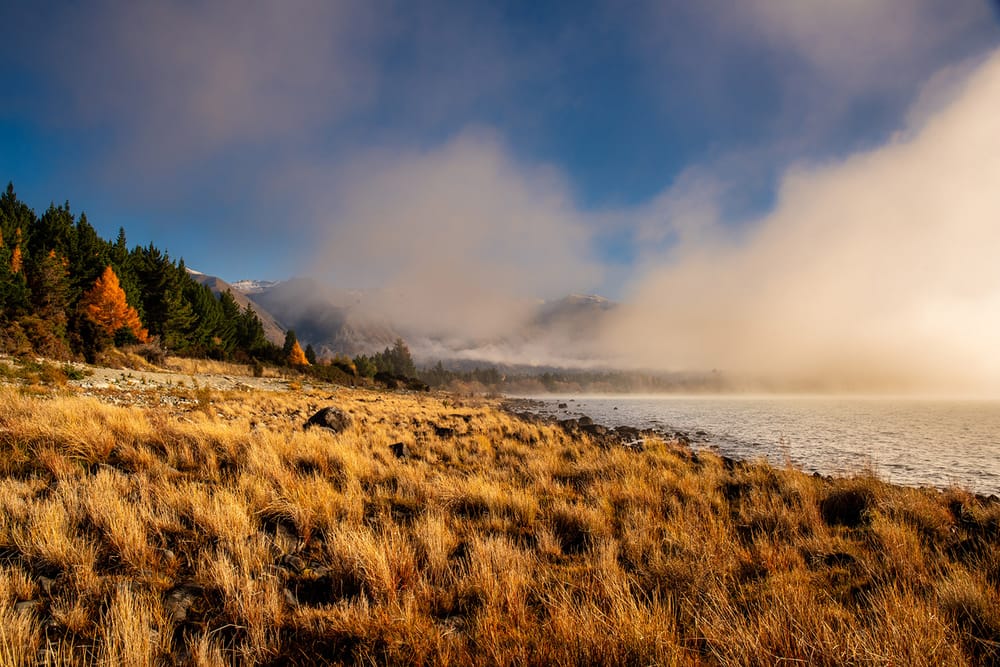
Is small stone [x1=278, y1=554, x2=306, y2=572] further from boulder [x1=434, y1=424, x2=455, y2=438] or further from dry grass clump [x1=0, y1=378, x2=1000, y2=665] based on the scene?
boulder [x1=434, y1=424, x2=455, y2=438]

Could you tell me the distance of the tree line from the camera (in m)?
26.7

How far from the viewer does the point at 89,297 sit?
3884 centimetres

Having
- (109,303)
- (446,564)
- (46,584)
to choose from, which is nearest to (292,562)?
Answer: (446,564)

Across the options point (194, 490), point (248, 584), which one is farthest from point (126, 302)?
point (248, 584)

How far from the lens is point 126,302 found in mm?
41906

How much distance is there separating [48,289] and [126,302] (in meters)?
12.4

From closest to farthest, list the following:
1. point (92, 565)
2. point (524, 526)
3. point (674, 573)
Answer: point (92, 565) < point (674, 573) < point (524, 526)

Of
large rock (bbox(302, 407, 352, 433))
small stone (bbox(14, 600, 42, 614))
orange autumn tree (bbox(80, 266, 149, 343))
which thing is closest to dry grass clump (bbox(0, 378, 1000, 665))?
small stone (bbox(14, 600, 42, 614))

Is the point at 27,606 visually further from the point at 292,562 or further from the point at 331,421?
the point at 331,421

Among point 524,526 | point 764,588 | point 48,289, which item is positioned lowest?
point 524,526

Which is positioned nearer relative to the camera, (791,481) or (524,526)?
(524,526)

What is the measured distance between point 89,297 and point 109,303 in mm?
1976

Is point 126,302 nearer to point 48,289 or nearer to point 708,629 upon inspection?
point 48,289

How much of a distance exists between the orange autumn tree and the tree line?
7 cm
